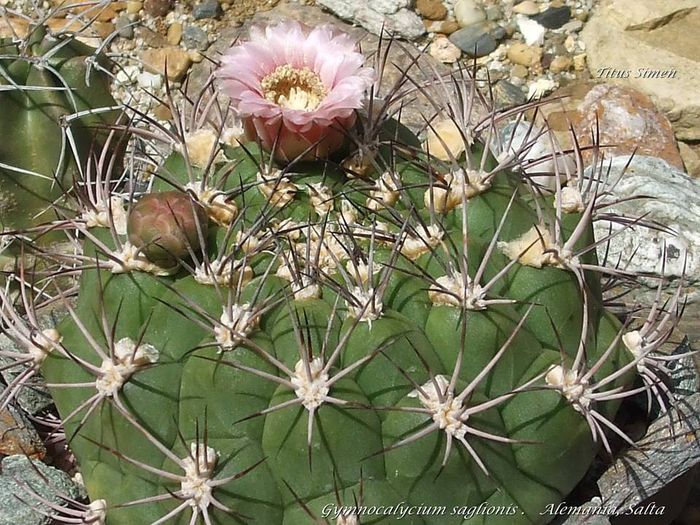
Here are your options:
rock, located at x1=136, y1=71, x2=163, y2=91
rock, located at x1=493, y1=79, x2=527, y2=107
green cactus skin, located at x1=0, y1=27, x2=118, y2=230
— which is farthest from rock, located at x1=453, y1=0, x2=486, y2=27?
green cactus skin, located at x1=0, y1=27, x2=118, y2=230

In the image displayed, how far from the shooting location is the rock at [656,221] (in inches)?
92.9

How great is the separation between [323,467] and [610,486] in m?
0.56

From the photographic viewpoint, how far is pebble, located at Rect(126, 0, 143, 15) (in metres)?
3.92

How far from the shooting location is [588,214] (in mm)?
1468

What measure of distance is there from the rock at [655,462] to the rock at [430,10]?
2670 millimetres

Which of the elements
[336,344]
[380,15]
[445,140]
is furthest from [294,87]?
[380,15]

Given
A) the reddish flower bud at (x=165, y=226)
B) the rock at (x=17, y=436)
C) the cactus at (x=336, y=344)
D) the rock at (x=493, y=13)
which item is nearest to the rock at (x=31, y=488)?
the rock at (x=17, y=436)

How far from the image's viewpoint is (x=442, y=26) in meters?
3.88

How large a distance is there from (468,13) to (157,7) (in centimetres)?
135

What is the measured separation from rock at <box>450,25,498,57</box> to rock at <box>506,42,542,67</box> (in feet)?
0.27

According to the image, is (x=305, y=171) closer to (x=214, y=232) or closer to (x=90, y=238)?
(x=214, y=232)

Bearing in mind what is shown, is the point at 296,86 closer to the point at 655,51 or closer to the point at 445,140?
the point at 445,140

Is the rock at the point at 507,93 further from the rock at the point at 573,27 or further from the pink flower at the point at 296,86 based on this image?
the pink flower at the point at 296,86

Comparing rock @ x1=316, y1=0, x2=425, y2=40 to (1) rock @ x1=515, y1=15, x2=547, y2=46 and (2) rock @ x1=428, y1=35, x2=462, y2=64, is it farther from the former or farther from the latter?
(1) rock @ x1=515, y1=15, x2=547, y2=46
